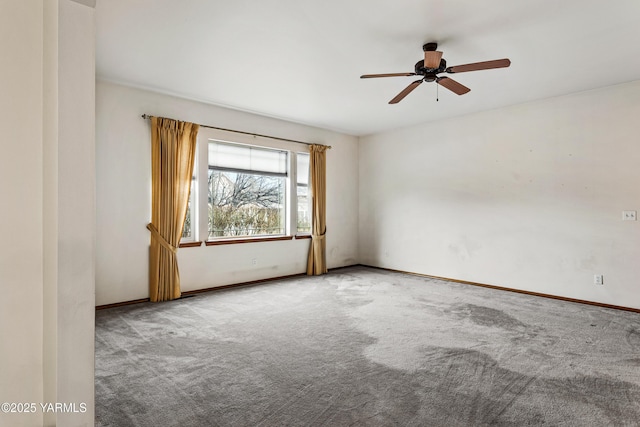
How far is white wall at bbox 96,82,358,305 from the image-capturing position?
165 inches

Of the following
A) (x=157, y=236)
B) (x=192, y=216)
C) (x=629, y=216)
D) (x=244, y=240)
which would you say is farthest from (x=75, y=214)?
(x=629, y=216)

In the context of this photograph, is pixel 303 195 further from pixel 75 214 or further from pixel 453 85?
pixel 75 214

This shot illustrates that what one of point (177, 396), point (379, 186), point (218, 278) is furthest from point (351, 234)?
point (177, 396)

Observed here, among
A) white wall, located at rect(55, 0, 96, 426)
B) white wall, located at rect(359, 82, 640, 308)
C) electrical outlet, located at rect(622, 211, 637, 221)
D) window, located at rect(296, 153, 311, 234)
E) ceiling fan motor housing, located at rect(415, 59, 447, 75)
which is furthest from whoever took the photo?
window, located at rect(296, 153, 311, 234)

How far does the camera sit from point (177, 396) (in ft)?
7.30

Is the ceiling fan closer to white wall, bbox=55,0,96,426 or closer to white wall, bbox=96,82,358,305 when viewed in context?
white wall, bbox=55,0,96,426

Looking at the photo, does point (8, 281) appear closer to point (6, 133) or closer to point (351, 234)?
point (6, 133)

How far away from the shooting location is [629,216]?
166 inches

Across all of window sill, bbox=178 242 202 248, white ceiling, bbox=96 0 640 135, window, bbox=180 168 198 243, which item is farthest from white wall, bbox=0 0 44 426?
window, bbox=180 168 198 243

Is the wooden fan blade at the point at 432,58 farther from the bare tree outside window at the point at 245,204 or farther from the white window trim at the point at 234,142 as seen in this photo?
the bare tree outside window at the point at 245,204

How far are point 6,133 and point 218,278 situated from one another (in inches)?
160

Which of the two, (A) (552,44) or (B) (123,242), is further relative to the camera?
(B) (123,242)

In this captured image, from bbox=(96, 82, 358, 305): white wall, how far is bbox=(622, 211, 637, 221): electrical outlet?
5.02m

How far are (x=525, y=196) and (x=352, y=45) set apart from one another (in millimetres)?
3584
